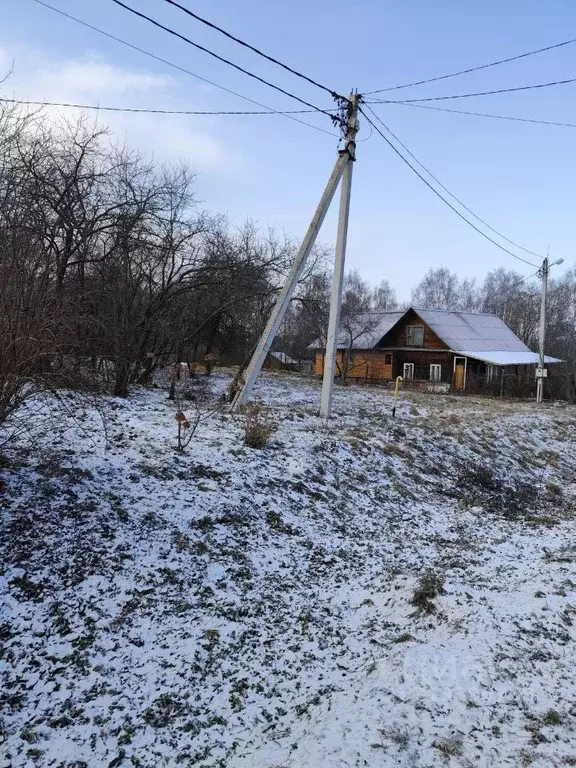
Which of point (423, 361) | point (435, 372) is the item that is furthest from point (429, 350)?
point (435, 372)

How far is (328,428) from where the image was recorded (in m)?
10.3

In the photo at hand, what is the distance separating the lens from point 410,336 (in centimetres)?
3131

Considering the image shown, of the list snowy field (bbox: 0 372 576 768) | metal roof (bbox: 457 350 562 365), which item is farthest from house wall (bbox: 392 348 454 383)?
snowy field (bbox: 0 372 576 768)

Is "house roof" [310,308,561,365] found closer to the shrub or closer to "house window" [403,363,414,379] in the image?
"house window" [403,363,414,379]

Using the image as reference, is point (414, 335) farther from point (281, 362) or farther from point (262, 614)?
point (262, 614)

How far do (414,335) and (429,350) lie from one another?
59.5 inches

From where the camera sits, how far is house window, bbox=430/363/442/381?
3009cm

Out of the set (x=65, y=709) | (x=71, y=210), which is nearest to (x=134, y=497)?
(x=65, y=709)

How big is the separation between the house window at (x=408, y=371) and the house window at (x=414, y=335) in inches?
50.3

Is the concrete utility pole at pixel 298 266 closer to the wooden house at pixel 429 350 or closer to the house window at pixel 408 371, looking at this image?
the wooden house at pixel 429 350

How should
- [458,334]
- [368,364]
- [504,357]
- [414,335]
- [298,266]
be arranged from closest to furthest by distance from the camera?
[298,266]
[504,357]
[458,334]
[414,335]
[368,364]

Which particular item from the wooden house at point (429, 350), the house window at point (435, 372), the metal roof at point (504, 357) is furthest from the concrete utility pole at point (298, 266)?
the house window at point (435, 372)

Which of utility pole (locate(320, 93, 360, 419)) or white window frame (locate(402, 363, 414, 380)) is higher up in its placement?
utility pole (locate(320, 93, 360, 419))

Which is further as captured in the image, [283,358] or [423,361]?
[283,358]
